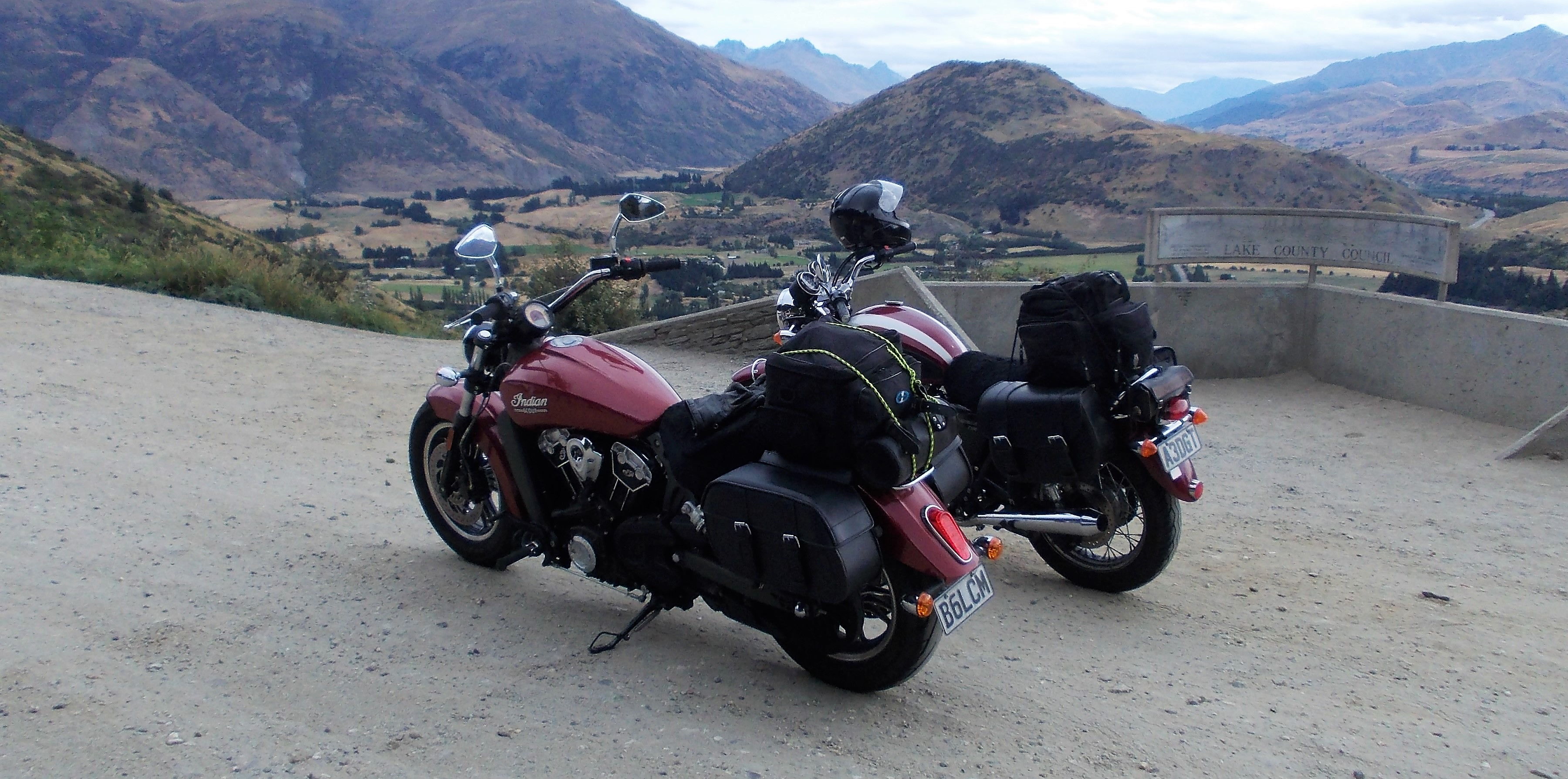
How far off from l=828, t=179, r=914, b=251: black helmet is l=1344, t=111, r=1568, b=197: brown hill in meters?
19.8

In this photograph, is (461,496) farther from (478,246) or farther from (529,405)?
(478,246)

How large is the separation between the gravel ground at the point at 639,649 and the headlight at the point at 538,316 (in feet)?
3.76

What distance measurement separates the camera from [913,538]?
3191 mm

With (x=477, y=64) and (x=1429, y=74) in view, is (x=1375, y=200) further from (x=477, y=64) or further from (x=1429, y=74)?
(x=1429, y=74)

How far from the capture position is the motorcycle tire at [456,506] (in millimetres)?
4457

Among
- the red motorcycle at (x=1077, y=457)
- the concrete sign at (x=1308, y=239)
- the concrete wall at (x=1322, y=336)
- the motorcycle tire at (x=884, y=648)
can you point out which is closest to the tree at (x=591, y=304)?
the concrete wall at (x=1322, y=336)

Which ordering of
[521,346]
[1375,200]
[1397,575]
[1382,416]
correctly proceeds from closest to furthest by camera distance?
[521,346] < [1397,575] < [1382,416] < [1375,200]

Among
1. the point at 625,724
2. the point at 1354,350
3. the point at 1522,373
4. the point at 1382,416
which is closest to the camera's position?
the point at 625,724

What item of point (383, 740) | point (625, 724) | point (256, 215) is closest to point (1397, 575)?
point (625, 724)

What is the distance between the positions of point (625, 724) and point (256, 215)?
41.0 m

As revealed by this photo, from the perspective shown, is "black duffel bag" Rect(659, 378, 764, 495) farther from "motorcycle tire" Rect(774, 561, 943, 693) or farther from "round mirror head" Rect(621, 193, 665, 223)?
"round mirror head" Rect(621, 193, 665, 223)

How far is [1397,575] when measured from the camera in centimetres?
506

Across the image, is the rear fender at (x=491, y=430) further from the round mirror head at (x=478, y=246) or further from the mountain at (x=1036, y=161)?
the mountain at (x=1036, y=161)

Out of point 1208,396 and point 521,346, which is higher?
point 521,346
